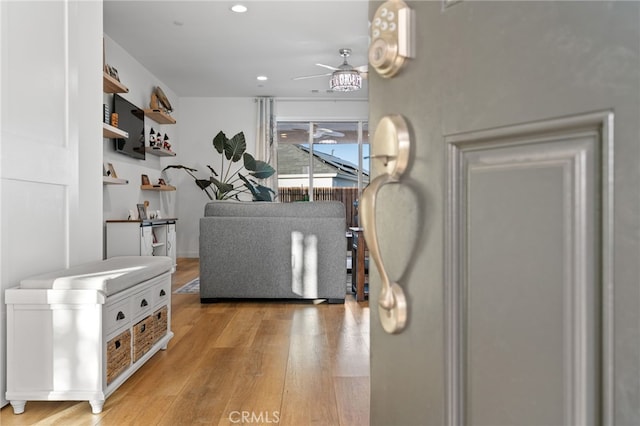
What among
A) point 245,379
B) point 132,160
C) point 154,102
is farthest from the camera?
point 154,102

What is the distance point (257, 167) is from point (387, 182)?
6.68 m

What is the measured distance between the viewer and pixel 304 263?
384 cm

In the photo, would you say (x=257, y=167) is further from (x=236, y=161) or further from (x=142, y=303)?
(x=142, y=303)

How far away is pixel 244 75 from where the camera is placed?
6.61 m

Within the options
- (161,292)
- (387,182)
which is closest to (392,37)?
(387,182)

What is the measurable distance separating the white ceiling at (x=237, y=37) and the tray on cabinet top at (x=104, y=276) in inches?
111

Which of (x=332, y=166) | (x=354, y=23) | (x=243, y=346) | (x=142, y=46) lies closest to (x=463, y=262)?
(x=243, y=346)

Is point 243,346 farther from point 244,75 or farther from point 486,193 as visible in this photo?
point 244,75

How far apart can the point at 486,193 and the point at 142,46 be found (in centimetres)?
573

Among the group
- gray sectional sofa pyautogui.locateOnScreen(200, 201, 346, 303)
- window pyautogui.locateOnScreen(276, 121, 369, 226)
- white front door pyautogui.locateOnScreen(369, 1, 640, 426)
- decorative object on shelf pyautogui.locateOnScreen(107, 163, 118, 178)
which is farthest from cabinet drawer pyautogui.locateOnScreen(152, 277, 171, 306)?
window pyautogui.locateOnScreen(276, 121, 369, 226)

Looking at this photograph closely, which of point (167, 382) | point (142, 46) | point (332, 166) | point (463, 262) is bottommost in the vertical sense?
point (167, 382)

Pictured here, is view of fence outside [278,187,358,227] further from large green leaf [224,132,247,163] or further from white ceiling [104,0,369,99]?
white ceiling [104,0,369,99]

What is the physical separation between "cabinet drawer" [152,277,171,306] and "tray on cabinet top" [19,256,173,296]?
6 cm

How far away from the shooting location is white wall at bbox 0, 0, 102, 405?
1.91 meters
